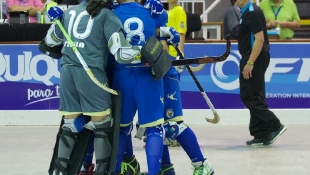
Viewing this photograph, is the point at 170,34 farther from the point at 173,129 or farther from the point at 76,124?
the point at 76,124

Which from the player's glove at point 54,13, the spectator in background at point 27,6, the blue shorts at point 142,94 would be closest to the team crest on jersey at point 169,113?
the blue shorts at point 142,94

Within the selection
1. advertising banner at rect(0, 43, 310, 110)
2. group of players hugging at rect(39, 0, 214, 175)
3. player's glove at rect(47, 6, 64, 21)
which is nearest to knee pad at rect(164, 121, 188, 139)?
group of players hugging at rect(39, 0, 214, 175)

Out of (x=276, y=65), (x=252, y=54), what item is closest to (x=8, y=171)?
(x=252, y=54)

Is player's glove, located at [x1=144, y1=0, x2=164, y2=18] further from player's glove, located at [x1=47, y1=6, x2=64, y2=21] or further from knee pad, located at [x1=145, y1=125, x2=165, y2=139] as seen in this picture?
knee pad, located at [x1=145, y1=125, x2=165, y2=139]

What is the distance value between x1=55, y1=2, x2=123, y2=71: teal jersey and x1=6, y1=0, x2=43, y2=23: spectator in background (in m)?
5.28

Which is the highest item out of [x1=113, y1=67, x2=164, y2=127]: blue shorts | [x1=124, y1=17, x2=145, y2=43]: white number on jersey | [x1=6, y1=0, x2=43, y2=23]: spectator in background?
[x1=124, y1=17, x2=145, y2=43]: white number on jersey

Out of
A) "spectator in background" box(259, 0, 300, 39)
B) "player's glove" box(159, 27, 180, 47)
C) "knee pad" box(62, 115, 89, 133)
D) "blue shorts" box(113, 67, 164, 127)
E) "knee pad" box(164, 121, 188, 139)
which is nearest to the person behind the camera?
"blue shorts" box(113, 67, 164, 127)

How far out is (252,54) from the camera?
7863 millimetres

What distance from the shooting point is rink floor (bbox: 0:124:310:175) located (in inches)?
271

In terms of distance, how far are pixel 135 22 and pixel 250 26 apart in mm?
→ 2436

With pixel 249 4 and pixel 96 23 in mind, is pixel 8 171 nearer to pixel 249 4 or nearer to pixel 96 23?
pixel 96 23

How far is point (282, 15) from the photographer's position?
10.8 meters

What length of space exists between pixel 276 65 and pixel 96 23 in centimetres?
479

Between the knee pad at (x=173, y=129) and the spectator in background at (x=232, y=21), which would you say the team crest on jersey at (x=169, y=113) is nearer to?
the knee pad at (x=173, y=129)
